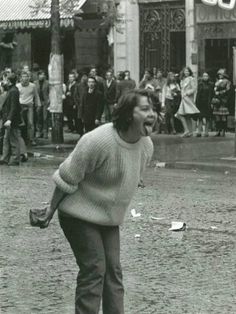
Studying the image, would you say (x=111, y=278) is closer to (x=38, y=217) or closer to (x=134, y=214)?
(x=38, y=217)

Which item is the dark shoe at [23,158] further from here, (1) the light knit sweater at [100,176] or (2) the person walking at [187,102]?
(1) the light knit sweater at [100,176]

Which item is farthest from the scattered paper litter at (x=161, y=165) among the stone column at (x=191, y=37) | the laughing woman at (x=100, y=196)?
the laughing woman at (x=100, y=196)

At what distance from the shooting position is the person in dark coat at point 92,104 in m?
24.1

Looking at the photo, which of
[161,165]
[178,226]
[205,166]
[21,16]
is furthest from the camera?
[21,16]

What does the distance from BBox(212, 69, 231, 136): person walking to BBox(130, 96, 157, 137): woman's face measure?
800 inches

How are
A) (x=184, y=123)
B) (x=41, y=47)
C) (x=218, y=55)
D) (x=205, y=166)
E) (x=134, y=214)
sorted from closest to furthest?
(x=134, y=214)
(x=205, y=166)
(x=184, y=123)
(x=218, y=55)
(x=41, y=47)

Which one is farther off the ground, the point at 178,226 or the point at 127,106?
the point at 127,106

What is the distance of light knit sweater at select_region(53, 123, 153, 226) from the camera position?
6309mm

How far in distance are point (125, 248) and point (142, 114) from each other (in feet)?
14.8

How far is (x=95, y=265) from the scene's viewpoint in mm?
6320

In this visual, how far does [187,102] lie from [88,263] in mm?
20484

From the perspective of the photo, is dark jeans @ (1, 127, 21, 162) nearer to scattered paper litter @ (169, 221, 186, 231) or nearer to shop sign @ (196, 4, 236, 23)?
scattered paper litter @ (169, 221, 186, 231)

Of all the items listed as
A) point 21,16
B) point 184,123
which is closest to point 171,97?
point 184,123

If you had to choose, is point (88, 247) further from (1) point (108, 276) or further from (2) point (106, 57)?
(2) point (106, 57)
